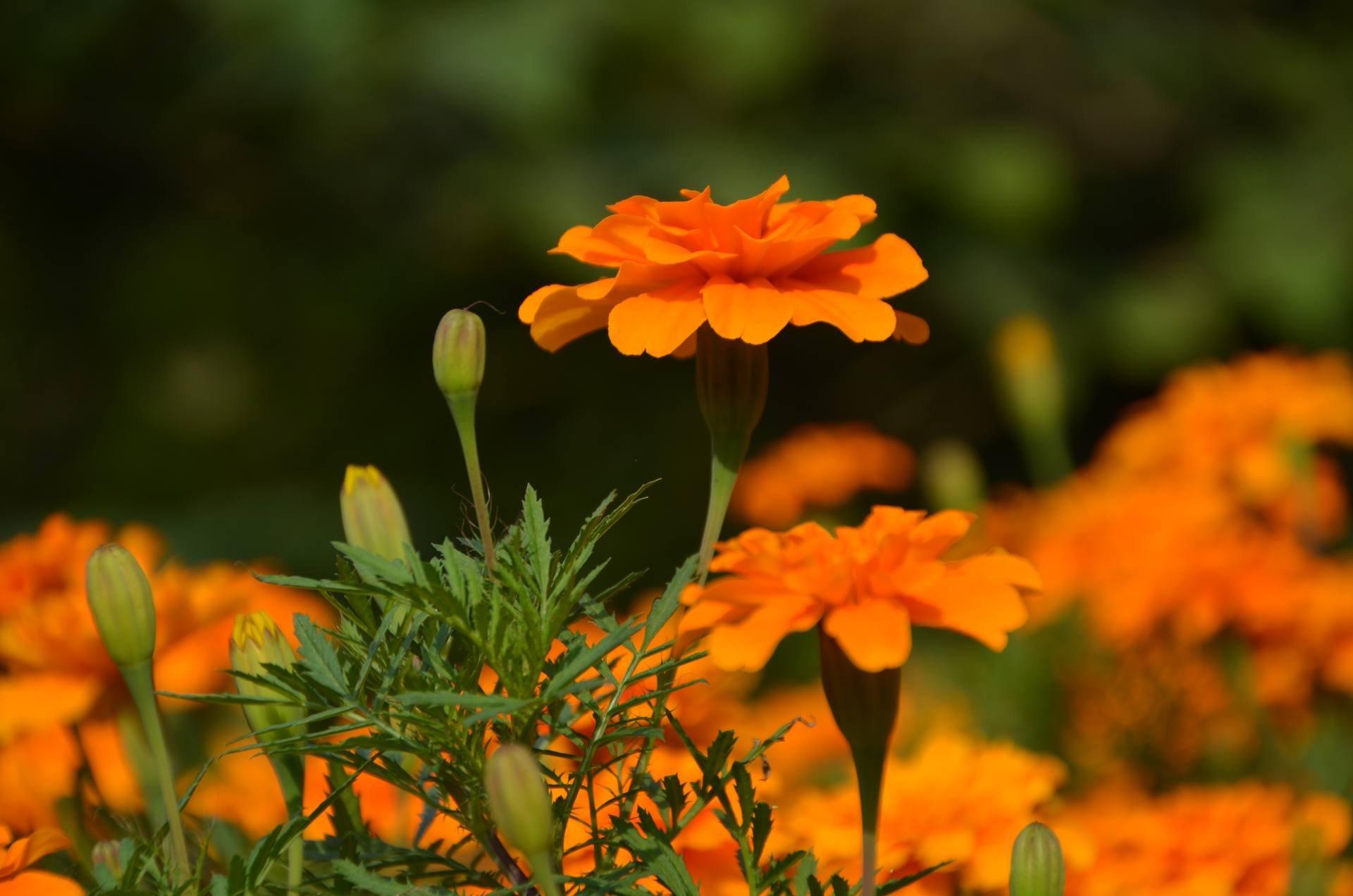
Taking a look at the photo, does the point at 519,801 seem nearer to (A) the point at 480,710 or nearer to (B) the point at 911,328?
(A) the point at 480,710

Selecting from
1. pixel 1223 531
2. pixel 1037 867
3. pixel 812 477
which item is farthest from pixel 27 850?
pixel 812 477

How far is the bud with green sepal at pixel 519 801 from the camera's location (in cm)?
23

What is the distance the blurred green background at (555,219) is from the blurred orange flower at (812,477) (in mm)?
912

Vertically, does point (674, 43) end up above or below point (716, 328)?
above

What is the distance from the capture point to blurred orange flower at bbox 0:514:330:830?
415 millimetres

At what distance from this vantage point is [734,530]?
2473mm

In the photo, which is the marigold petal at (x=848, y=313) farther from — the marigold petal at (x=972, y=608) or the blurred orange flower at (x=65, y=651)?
the blurred orange flower at (x=65, y=651)

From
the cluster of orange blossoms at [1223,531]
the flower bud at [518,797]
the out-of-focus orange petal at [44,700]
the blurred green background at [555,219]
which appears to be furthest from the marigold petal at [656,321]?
the blurred green background at [555,219]

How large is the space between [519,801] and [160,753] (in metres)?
0.11

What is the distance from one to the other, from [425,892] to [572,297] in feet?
0.51

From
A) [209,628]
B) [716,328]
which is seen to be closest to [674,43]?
[209,628]

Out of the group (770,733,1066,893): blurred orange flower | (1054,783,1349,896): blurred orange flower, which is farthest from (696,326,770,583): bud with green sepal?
(1054,783,1349,896): blurred orange flower

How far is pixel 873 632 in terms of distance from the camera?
0.91ft

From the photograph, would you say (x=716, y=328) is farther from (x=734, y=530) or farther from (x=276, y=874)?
(x=734, y=530)
